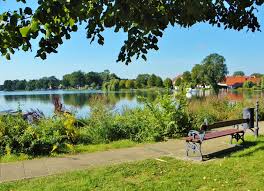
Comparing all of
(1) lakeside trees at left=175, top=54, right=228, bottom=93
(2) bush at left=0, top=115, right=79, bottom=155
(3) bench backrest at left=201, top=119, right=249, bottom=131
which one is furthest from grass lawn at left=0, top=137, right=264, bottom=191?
(1) lakeside trees at left=175, top=54, right=228, bottom=93

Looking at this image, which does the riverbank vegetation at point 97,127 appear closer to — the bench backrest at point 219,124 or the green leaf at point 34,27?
the bench backrest at point 219,124

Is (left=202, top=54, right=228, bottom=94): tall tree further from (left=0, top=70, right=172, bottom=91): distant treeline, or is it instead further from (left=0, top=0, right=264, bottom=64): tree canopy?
(left=0, top=0, right=264, bottom=64): tree canopy

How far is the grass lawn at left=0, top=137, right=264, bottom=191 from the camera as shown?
248 inches

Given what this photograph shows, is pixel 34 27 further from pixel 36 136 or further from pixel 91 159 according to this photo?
pixel 36 136

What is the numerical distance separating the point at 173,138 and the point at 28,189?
19.5ft

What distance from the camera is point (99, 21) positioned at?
12.8 ft

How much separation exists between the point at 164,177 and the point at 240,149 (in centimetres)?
326

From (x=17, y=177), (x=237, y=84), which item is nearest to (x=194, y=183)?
(x=17, y=177)

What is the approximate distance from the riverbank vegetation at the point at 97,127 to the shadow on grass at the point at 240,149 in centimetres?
237

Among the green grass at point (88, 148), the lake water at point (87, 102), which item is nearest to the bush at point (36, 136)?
the green grass at point (88, 148)

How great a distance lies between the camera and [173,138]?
1155 cm

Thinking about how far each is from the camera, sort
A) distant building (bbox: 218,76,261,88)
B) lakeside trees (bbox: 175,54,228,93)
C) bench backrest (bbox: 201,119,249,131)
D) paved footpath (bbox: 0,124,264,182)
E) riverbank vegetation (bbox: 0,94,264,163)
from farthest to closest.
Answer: distant building (bbox: 218,76,261,88)
lakeside trees (bbox: 175,54,228,93)
riverbank vegetation (bbox: 0,94,264,163)
bench backrest (bbox: 201,119,249,131)
paved footpath (bbox: 0,124,264,182)

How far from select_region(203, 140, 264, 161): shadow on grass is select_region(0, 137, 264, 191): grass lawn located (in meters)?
0.49

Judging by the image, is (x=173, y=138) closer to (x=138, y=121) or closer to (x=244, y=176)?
(x=138, y=121)
